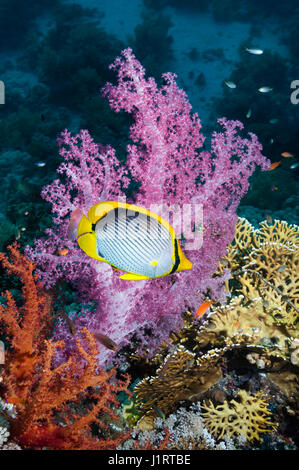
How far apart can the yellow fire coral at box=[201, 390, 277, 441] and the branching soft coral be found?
826 mm

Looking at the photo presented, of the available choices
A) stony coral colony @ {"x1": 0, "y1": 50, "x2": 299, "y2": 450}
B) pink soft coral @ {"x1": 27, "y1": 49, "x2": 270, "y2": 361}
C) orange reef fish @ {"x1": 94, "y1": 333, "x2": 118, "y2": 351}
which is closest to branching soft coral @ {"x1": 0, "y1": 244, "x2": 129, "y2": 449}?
stony coral colony @ {"x1": 0, "y1": 50, "x2": 299, "y2": 450}

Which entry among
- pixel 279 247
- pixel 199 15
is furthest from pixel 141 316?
pixel 199 15

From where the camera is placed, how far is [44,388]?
1.67m

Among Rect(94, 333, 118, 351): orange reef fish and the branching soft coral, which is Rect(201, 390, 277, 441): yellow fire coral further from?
Rect(94, 333, 118, 351): orange reef fish

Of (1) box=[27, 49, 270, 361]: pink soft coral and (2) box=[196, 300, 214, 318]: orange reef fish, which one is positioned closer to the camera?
(1) box=[27, 49, 270, 361]: pink soft coral

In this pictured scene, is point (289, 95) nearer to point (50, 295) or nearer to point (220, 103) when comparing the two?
point (220, 103)

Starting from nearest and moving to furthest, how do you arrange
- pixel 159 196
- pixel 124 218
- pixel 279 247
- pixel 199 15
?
pixel 124 218
pixel 159 196
pixel 279 247
pixel 199 15

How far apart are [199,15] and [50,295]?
3457 centimetres

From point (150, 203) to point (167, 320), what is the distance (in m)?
1.05

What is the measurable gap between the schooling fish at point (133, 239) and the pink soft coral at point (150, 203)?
34.5 inches

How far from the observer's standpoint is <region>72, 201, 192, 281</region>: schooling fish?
1.25 m

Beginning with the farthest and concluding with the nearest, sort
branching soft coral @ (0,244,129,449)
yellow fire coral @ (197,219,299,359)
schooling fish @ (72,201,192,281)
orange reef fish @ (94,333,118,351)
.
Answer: yellow fire coral @ (197,219,299,359) → orange reef fish @ (94,333,118,351) → branching soft coral @ (0,244,129,449) → schooling fish @ (72,201,192,281)

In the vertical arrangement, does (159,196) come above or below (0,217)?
above

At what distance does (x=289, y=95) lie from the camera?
16.1 meters
